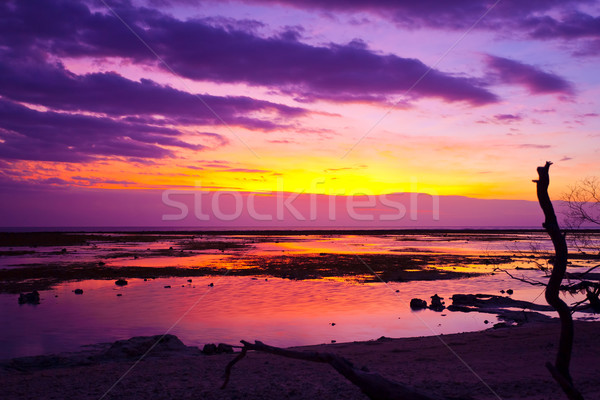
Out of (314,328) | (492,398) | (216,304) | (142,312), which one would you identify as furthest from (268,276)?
(492,398)

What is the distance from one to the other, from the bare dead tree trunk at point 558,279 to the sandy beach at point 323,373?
2383 mm

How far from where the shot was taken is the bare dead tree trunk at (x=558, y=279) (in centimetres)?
655

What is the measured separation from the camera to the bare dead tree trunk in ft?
21.5

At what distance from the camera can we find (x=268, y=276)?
33875 mm

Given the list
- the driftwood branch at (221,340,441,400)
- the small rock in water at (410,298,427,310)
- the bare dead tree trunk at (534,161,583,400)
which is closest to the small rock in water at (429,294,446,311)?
the small rock in water at (410,298,427,310)

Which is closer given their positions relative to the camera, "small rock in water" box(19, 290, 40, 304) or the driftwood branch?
the driftwood branch

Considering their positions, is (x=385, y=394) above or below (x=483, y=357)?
above

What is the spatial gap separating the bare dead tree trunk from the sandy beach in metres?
2.38

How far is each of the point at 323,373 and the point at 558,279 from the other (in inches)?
264

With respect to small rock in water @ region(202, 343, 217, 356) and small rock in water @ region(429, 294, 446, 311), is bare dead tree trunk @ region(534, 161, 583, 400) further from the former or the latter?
small rock in water @ region(429, 294, 446, 311)

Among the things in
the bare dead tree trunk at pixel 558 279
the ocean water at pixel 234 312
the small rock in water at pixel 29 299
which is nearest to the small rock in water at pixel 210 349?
the ocean water at pixel 234 312

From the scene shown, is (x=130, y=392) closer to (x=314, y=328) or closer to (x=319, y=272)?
(x=314, y=328)

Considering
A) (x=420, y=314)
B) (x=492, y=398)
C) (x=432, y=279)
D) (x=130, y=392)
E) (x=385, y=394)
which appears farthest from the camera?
(x=432, y=279)

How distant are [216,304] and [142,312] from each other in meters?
3.56
